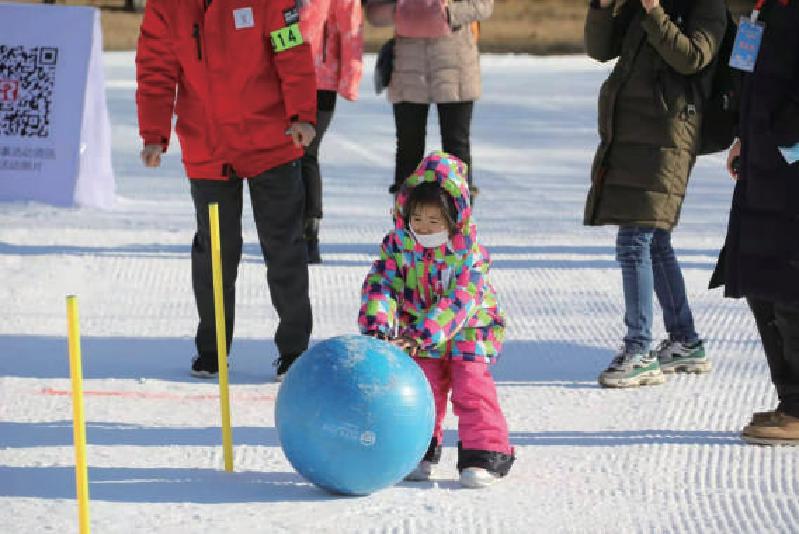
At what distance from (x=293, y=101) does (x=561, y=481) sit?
1.87 m

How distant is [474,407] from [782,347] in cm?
118

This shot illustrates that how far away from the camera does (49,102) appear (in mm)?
9922

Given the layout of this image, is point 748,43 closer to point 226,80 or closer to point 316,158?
point 226,80

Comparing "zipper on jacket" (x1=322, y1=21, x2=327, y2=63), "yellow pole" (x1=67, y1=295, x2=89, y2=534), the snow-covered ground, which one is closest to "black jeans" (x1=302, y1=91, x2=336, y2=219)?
"zipper on jacket" (x1=322, y1=21, x2=327, y2=63)

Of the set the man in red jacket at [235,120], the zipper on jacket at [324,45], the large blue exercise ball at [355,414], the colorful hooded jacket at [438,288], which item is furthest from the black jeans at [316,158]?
the large blue exercise ball at [355,414]

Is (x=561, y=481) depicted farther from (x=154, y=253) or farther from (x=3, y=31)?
(x=3, y=31)

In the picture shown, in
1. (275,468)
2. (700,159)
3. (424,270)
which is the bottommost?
(700,159)

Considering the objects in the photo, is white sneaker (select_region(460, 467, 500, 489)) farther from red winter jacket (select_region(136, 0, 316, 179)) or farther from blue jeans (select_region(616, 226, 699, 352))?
red winter jacket (select_region(136, 0, 316, 179))

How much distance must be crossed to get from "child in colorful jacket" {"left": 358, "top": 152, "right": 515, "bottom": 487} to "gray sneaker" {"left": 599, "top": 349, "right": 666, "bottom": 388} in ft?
3.99

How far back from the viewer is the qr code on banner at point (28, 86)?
391 inches

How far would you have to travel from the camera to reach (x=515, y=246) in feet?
29.9

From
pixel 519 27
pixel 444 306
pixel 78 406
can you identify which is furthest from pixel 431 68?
pixel 519 27

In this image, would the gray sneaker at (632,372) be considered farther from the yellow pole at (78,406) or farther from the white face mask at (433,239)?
the yellow pole at (78,406)

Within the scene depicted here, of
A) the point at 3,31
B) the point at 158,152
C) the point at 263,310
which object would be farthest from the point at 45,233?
the point at 158,152
